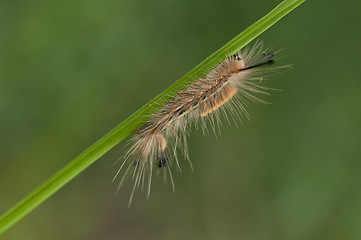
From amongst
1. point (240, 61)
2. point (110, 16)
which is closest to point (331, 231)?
point (240, 61)

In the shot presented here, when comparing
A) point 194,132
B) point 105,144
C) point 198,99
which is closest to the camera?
point 105,144

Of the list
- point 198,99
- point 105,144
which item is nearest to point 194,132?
point 198,99

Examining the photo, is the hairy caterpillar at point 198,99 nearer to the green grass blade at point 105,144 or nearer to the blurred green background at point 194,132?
the green grass blade at point 105,144

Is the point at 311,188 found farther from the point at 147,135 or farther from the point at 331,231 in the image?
the point at 147,135

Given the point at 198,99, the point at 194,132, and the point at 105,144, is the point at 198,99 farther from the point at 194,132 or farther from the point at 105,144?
the point at 194,132

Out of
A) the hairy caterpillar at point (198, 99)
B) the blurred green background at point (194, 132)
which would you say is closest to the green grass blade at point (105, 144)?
the hairy caterpillar at point (198, 99)

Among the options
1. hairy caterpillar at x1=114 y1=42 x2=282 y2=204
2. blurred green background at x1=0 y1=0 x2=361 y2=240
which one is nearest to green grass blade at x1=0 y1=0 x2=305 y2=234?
hairy caterpillar at x1=114 y1=42 x2=282 y2=204

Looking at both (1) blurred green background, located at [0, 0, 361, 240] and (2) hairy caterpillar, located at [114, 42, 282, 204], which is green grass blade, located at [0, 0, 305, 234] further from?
(1) blurred green background, located at [0, 0, 361, 240]
